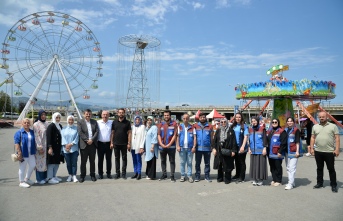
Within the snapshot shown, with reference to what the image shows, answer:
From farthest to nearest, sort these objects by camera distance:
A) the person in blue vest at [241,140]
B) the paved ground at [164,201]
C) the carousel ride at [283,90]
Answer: the carousel ride at [283,90] → the person in blue vest at [241,140] → the paved ground at [164,201]

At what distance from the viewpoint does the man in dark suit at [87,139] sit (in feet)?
22.7

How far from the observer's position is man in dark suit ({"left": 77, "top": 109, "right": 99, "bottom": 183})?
6.91 m

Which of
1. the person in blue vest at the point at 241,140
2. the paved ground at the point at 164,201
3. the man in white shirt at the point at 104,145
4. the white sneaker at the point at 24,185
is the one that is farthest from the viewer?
the man in white shirt at the point at 104,145

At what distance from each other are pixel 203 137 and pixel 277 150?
179cm

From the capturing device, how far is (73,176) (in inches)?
269

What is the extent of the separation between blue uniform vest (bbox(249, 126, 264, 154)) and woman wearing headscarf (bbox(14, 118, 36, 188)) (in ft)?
17.0

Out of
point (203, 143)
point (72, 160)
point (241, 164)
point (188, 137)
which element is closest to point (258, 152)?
point (241, 164)

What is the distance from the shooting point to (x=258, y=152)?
6816 mm

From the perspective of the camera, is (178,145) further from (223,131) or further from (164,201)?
(164,201)

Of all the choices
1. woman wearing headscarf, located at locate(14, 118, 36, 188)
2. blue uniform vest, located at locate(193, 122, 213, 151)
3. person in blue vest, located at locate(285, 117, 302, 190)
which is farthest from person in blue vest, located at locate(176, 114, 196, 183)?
woman wearing headscarf, located at locate(14, 118, 36, 188)

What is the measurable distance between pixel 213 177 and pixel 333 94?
32.6 ft

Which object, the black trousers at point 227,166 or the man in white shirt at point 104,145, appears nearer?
the black trousers at point 227,166

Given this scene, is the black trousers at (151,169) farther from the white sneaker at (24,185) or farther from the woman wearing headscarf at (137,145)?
the white sneaker at (24,185)

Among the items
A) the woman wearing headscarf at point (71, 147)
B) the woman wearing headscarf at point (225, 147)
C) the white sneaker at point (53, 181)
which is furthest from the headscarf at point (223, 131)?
the white sneaker at point (53, 181)
